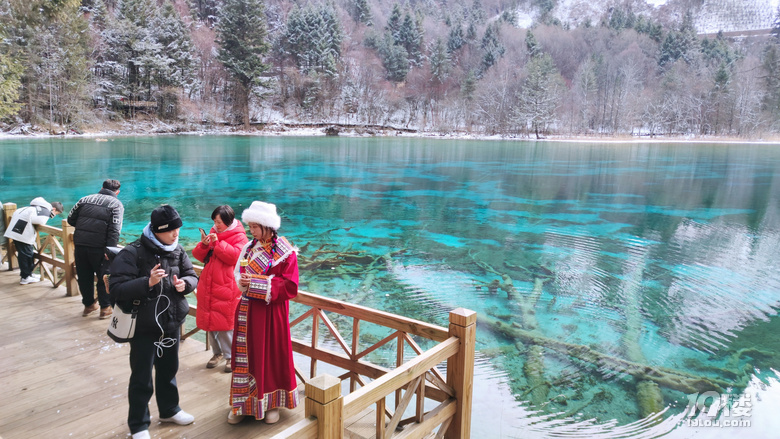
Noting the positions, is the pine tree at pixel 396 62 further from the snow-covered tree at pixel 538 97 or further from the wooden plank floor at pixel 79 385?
the wooden plank floor at pixel 79 385

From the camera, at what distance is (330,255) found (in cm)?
1170

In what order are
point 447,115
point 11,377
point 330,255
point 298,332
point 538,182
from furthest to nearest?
point 447,115
point 538,182
point 330,255
point 298,332
point 11,377

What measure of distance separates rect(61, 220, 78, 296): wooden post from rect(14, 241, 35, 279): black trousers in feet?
2.91

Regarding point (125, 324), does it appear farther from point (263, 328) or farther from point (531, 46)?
point (531, 46)

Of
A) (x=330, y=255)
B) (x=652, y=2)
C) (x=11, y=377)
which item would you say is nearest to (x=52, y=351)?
(x=11, y=377)

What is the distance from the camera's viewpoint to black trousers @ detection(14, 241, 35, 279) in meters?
6.37

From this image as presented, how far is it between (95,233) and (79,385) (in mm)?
1767

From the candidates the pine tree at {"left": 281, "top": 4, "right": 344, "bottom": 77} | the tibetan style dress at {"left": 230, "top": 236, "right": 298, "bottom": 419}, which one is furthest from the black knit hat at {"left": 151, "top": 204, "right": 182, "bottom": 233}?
the pine tree at {"left": 281, "top": 4, "right": 344, "bottom": 77}

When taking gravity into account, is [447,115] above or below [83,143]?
above

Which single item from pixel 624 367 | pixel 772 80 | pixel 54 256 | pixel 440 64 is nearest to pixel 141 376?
pixel 54 256

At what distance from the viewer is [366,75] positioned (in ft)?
240

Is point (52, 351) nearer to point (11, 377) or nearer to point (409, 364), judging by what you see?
point (11, 377)

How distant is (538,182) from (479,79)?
5703cm

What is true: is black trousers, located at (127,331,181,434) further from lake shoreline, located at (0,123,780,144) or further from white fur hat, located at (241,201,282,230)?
lake shoreline, located at (0,123,780,144)
